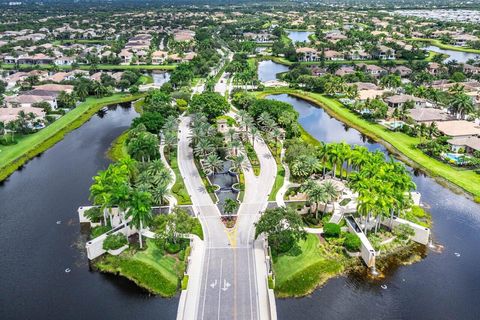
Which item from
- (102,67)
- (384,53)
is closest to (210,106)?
(102,67)

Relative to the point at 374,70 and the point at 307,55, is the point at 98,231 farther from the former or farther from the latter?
the point at 307,55

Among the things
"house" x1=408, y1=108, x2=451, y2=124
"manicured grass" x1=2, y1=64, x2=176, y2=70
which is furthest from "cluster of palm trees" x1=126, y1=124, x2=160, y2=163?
"manicured grass" x1=2, y1=64, x2=176, y2=70

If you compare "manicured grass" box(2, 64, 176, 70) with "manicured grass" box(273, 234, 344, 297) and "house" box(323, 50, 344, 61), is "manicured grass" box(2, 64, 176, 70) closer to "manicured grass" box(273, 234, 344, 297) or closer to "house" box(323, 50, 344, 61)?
"house" box(323, 50, 344, 61)

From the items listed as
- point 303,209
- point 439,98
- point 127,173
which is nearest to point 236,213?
point 303,209

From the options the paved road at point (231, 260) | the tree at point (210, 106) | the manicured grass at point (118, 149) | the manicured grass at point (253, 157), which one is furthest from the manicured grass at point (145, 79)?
the paved road at point (231, 260)

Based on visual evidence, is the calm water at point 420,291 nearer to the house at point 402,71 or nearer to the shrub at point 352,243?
the shrub at point 352,243
